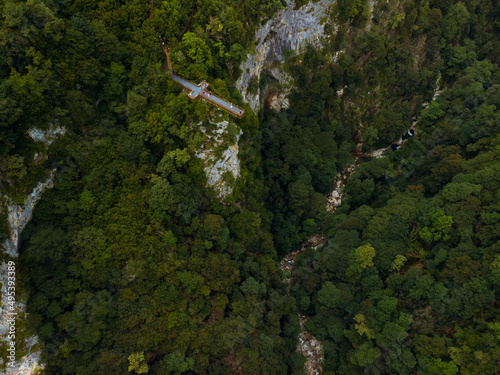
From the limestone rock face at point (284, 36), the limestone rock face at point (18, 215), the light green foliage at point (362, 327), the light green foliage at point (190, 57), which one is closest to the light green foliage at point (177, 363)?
the limestone rock face at point (18, 215)

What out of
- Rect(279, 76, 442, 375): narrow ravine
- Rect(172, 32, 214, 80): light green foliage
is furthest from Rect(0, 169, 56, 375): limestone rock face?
Rect(279, 76, 442, 375): narrow ravine

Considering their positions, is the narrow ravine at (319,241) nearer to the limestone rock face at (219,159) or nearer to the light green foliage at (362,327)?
the light green foliage at (362,327)

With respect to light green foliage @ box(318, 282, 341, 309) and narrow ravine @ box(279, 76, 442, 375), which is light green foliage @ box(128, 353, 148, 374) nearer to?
narrow ravine @ box(279, 76, 442, 375)

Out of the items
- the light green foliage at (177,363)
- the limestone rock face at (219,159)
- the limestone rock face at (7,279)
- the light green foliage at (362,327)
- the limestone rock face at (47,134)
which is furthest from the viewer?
the light green foliage at (362,327)

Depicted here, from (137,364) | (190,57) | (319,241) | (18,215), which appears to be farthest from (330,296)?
(18,215)

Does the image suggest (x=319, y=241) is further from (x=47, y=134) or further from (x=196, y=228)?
(x=47, y=134)
